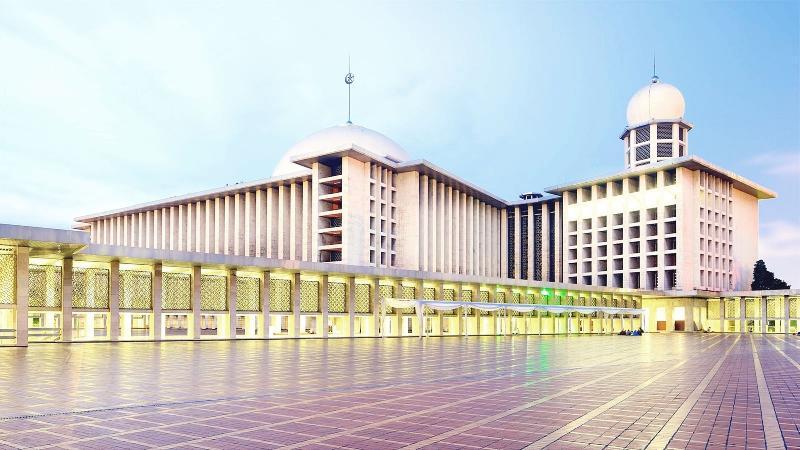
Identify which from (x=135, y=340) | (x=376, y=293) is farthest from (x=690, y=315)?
(x=135, y=340)

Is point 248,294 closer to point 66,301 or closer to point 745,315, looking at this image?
point 66,301

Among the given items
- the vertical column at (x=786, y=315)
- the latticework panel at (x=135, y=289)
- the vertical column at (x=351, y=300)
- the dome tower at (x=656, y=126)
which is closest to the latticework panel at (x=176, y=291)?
the latticework panel at (x=135, y=289)

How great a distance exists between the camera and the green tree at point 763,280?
8431cm

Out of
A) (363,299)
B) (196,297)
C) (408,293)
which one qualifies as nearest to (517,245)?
(408,293)

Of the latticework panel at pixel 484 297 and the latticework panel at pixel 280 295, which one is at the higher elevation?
the latticework panel at pixel 280 295

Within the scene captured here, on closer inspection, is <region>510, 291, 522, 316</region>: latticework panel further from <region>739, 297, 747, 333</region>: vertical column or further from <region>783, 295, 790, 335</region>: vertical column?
<region>739, 297, 747, 333</region>: vertical column

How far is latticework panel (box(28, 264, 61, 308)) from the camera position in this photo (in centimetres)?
3067

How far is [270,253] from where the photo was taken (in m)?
73.0

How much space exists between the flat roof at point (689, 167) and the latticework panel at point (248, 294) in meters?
52.4

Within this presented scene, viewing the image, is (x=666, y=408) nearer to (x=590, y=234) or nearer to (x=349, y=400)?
(x=349, y=400)

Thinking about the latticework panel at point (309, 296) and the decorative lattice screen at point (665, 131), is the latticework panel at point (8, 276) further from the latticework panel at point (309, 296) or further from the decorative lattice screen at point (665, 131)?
the decorative lattice screen at point (665, 131)

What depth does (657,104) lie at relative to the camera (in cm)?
9288

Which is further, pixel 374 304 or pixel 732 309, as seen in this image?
pixel 732 309

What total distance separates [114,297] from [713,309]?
70475 mm
